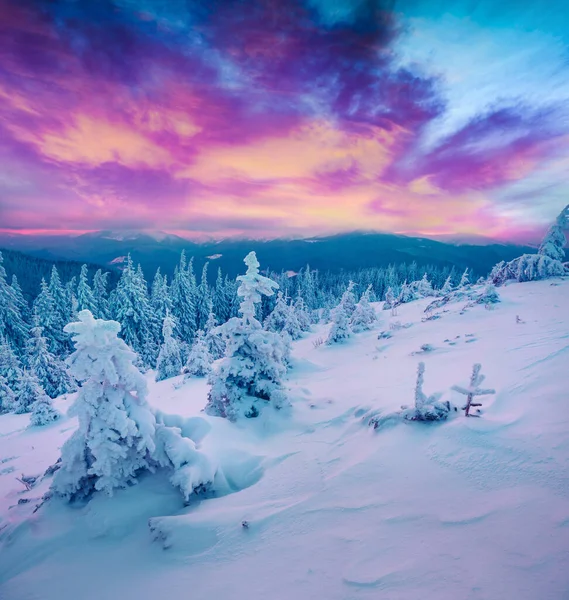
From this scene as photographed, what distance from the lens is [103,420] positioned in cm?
611

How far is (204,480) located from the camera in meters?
6.32

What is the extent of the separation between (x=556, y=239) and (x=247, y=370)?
30.3 metres

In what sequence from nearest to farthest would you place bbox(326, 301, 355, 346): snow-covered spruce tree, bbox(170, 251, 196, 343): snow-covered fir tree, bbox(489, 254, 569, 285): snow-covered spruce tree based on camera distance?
bbox(326, 301, 355, 346): snow-covered spruce tree → bbox(489, 254, 569, 285): snow-covered spruce tree → bbox(170, 251, 196, 343): snow-covered fir tree

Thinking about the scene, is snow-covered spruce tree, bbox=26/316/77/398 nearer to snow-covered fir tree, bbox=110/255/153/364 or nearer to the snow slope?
snow-covered fir tree, bbox=110/255/153/364

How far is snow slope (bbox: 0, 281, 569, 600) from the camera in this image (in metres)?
3.55

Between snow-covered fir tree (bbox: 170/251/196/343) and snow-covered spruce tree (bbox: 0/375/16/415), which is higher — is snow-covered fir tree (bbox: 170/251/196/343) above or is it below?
above

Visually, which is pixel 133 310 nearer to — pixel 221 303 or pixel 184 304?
pixel 184 304

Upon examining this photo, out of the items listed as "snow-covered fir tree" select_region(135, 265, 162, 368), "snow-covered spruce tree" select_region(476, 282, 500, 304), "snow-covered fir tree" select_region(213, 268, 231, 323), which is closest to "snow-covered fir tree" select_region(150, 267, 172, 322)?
"snow-covered fir tree" select_region(135, 265, 162, 368)

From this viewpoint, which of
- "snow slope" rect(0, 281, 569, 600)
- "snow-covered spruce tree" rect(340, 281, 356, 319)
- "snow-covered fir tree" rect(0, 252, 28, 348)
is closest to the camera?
"snow slope" rect(0, 281, 569, 600)

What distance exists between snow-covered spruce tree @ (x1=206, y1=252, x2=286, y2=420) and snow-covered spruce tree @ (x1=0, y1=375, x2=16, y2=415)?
973 inches

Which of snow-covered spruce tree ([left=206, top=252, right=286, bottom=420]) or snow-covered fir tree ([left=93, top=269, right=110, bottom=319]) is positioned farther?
snow-covered fir tree ([left=93, top=269, right=110, bottom=319])

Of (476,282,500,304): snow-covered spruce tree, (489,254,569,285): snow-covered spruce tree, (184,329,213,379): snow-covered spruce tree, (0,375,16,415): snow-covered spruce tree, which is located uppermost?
(489,254,569,285): snow-covered spruce tree

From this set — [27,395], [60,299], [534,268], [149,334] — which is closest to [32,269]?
[60,299]

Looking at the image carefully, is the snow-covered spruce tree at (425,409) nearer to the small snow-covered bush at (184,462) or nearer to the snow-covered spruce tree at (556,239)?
the small snow-covered bush at (184,462)
